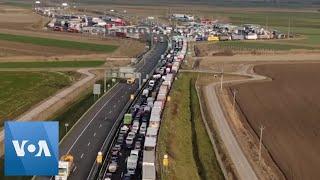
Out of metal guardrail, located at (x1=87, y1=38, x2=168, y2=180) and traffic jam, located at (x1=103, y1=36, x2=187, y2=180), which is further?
traffic jam, located at (x1=103, y1=36, x2=187, y2=180)

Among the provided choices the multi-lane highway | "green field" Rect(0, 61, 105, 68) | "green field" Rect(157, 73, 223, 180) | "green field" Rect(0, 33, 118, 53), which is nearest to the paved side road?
"green field" Rect(157, 73, 223, 180)

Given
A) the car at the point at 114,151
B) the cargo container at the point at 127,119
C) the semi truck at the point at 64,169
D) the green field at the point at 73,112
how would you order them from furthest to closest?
the green field at the point at 73,112 → the cargo container at the point at 127,119 → the car at the point at 114,151 → the semi truck at the point at 64,169

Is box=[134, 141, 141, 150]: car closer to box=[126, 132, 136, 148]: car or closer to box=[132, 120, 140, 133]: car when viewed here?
box=[126, 132, 136, 148]: car

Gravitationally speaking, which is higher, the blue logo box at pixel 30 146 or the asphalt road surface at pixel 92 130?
the blue logo box at pixel 30 146

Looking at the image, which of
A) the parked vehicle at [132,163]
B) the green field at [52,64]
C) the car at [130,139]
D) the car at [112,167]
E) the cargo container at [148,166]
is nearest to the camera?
the cargo container at [148,166]

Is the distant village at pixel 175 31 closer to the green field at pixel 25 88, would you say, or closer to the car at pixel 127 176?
the green field at pixel 25 88

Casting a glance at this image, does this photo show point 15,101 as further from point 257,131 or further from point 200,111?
point 257,131

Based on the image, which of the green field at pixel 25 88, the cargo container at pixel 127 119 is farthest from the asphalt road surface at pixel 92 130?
the green field at pixel 25 88
